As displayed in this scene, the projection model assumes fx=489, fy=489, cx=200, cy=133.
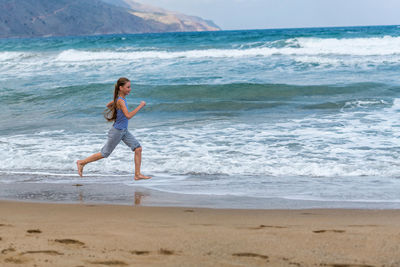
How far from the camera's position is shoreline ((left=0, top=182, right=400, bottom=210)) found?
4.75 m

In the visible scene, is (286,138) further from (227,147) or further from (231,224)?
(231,224)

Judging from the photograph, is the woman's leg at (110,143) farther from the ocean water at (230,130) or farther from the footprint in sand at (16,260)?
the footprint in sand at (16,260)

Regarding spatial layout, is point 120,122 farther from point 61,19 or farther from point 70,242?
point 61,19

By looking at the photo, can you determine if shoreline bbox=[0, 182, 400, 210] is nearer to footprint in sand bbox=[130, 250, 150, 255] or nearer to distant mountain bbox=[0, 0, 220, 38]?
footprint in sand bbox=[130, 250, 150, 255]

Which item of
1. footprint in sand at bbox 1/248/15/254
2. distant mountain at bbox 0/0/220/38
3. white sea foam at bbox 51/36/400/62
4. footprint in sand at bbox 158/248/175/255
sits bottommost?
footprint in sand at bbox 158/248/175/255

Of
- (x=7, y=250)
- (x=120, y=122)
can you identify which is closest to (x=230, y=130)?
(x=120, y=122)

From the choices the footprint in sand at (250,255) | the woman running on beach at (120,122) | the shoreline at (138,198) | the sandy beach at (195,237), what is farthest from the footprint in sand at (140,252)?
the woman running on beach at (120,122)

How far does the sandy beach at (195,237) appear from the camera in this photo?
3213 millimetres

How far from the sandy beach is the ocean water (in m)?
0.89

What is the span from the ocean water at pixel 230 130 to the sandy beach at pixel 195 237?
89 centimetres

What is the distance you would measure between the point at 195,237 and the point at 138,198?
164cm

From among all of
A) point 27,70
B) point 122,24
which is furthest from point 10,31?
point 27,70

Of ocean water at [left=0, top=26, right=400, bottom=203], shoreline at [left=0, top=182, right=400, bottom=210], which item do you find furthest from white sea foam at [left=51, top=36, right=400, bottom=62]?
shoreline at [left=0, top=182, right=400, bottom=210]

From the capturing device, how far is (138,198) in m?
5.19
